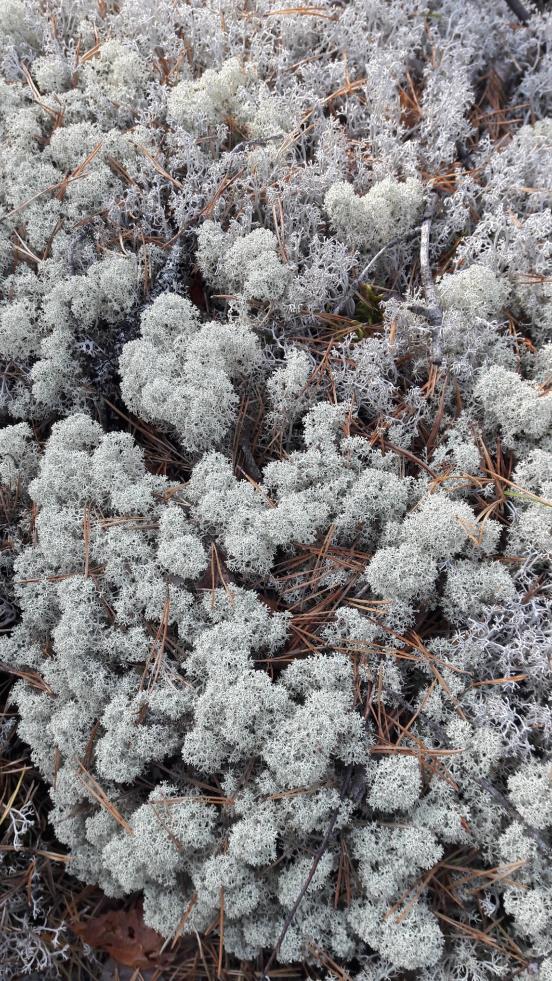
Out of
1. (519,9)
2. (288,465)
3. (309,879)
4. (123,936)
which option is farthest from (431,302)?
Result: (123,936)

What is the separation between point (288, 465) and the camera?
8.04 feet

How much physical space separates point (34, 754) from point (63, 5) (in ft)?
11.5

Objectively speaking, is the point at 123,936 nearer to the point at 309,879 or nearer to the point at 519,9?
the point at 309,879

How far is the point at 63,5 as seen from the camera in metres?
3.26

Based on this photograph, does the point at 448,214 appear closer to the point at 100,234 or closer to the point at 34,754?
the point at 100,234

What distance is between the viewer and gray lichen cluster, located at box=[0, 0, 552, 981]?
207 cm

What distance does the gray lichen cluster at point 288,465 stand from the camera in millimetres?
2074

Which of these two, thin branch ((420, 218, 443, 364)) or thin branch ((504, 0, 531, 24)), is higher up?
thin branch ((504, 0, 531, 24))

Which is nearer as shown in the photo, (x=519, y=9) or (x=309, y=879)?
(x=309, y=879)

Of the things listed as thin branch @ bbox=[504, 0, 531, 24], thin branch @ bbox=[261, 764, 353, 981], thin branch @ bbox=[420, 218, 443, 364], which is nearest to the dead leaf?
thin branch @ bbox=[261, 764, 353, 981]

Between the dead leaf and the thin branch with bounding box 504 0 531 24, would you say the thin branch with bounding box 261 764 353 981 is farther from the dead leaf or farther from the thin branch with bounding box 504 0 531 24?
the thin branch with bounding box 504 0 531 24

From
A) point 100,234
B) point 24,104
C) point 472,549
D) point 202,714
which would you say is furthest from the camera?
point 24,104

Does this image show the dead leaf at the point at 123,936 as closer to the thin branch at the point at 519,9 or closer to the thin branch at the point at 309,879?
the thin branch at the point at 309,879

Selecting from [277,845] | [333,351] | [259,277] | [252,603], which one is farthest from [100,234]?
[277,845]
